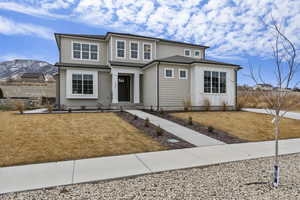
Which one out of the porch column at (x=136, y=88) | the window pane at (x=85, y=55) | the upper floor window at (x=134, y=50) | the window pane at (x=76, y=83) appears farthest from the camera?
the upper floor window at (x=134, y=50)

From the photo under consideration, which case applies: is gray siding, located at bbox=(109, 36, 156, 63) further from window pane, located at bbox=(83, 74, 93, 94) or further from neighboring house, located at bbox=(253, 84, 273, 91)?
neighboring house, located at bbox=(253, 84, 273, 91)

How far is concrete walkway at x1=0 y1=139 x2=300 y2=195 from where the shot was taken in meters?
3.27

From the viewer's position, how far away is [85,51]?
1603 cm

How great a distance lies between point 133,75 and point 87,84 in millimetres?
4189

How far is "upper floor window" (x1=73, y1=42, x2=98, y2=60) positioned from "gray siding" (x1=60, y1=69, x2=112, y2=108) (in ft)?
6.48

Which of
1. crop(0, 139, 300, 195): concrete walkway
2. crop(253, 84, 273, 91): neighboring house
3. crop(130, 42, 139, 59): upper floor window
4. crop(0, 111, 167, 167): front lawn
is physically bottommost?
crop(0, 139, 300, 195): concrete walkway

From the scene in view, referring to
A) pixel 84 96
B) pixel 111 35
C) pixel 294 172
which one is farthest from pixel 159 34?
pixel 294 172

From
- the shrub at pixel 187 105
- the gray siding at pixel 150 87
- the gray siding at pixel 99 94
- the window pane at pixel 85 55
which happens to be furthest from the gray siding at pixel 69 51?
the shrub at pixel 187 105

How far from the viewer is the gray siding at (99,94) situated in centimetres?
1477

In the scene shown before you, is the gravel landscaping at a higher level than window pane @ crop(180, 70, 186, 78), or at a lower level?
lower

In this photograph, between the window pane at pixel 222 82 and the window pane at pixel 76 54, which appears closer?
the window pane at pixel 222 82

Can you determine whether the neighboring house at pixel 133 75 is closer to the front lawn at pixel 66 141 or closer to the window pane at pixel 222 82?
the window pane at pixel 222 82

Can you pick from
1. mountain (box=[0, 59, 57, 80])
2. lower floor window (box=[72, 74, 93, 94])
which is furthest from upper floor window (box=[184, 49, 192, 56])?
mountain (box=[0, 59, 57, 80])

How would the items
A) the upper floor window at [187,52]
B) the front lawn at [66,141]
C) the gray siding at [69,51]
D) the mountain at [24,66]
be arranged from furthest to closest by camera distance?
1. the mountain at [24,66]
2. the upper floor window at [187,52]
3. the gray siding at [69,51]
4. the front lawn at [66,141]
